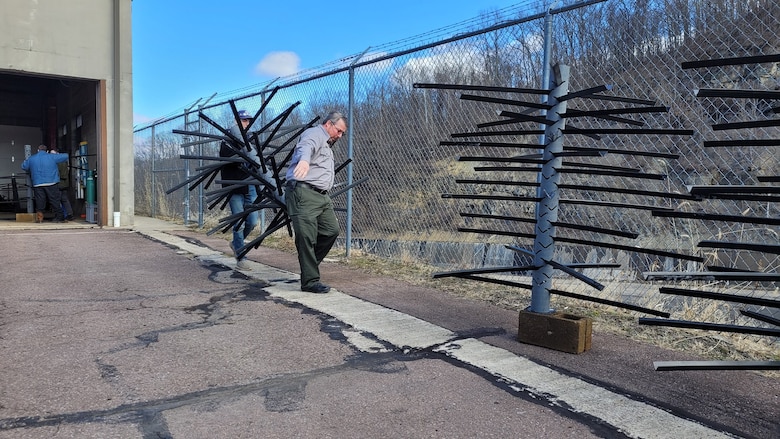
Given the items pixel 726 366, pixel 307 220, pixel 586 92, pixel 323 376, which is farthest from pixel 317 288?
pixel 726 366

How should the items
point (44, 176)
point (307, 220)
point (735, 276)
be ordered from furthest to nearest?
point (44, 176) → point (307, 220) → point (735, 276)

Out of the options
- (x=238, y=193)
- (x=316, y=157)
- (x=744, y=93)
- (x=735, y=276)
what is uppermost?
(x=744, y=93)

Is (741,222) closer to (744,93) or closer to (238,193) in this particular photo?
(744,93)

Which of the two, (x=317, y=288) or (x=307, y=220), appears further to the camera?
(x=317, y=288)

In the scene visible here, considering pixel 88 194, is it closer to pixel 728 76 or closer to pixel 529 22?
pixel 529 22

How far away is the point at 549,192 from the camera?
3.66 m

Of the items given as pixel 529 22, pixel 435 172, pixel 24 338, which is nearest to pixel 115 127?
pixel 435 172

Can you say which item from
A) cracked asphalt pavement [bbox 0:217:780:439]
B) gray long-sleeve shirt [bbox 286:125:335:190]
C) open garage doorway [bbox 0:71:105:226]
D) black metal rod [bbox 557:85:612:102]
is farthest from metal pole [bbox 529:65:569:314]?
open garage doorway [bbox 0:71:105:226]

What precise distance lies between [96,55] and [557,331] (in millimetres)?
11385

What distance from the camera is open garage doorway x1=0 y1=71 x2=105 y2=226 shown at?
13008 millimetres

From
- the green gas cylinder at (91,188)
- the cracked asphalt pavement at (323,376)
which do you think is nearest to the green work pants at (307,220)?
the cracked asphalt pavement at (323,376)

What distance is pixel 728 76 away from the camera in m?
4.46

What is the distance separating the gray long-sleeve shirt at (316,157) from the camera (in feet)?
16.5

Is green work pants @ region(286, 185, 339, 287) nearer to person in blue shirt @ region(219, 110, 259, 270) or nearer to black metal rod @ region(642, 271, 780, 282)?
person in blue shirt @ region(219, 110, 259, 270)
